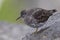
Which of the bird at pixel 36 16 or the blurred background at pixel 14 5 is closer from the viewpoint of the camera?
the bird at pixel 36 16

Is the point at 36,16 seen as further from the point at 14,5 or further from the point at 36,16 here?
the point at 14,5

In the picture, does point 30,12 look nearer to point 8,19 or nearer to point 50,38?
point 50,38

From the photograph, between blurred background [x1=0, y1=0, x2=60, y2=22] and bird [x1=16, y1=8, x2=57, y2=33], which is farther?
blurred background [x1=0, y1=0, x2=60, y2=22]

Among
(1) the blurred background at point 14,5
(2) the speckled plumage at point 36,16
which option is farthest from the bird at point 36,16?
(1) the blurred background at point 14,5

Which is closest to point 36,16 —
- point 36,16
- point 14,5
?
point 36,16

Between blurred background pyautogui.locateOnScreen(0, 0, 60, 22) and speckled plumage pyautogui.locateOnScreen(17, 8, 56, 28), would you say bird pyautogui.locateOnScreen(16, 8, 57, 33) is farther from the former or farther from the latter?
blurred background pyautogui.locateOnScreen(0, 0, 60, 22)

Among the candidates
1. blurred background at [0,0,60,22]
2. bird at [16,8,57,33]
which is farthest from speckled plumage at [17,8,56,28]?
blurred background at [0,0,60,22]

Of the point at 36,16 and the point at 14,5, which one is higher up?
the point at 14,5

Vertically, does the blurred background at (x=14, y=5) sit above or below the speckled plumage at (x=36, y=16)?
above

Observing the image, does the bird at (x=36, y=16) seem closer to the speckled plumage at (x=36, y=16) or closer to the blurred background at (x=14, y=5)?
the speckled plumage at (x=36, y=16)
